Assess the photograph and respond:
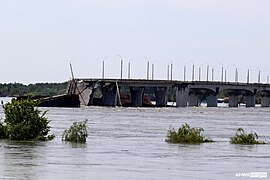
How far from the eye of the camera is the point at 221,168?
4478 cm

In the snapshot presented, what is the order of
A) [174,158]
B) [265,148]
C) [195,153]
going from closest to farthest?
[174,158]
[195,153]
[265,148]

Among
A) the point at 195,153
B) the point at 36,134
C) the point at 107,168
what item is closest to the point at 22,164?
the point at 107,168

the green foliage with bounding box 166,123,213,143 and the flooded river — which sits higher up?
the green foliage with bounding box 166,123,213,143

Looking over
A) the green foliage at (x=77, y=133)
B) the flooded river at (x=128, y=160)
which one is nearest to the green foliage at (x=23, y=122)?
the flooded river at (x=128, y=160)

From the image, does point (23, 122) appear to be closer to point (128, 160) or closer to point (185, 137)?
point (185, 137)

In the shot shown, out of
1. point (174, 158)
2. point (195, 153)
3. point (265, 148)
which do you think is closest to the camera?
point (174, 158)

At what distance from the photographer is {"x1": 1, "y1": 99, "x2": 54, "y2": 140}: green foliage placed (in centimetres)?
6156

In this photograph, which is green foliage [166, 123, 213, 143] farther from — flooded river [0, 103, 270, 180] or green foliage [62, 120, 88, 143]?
green foliage [62, 120, 88, 143]

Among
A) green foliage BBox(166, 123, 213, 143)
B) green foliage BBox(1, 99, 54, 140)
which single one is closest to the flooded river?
green foliage BBox(166, 123, 213, 143)

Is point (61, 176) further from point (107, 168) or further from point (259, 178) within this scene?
→ point (259, 178)

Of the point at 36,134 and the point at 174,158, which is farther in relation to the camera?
the point at 36,134

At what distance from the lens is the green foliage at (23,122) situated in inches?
2424

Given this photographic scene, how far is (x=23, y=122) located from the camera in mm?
61750

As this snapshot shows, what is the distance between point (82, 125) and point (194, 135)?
823 cm
